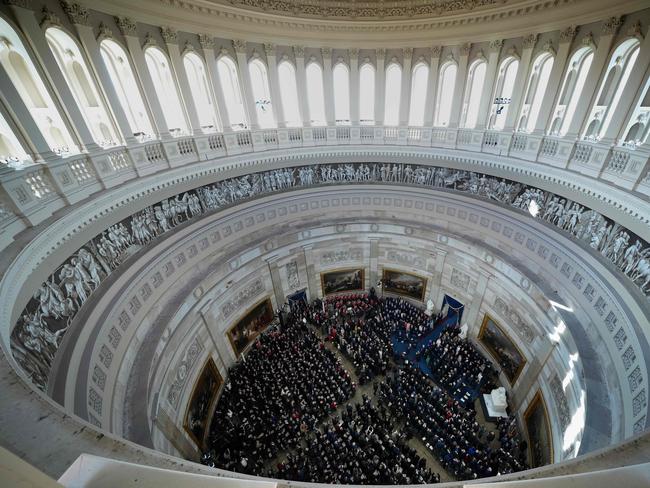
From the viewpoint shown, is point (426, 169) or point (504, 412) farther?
point (426, 169)

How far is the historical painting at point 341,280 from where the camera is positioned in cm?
1786

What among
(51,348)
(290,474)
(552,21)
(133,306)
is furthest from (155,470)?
(552,21)

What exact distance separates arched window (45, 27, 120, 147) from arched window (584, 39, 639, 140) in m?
16.2

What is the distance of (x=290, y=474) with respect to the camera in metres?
9.97

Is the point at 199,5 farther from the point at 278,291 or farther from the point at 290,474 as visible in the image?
the point at 290,474

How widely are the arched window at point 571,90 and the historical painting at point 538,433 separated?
997 centimetres

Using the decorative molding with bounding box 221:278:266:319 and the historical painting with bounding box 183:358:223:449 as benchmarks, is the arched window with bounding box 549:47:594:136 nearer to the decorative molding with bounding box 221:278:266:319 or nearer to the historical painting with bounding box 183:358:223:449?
the decorative molding with bounding box 221:278:266:319

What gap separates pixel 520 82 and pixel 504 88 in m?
1.04

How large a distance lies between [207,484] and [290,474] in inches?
386

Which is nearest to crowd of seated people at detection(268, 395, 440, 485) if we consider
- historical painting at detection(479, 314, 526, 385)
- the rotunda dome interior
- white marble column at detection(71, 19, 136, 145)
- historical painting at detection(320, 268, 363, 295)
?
the rotunda dome interior

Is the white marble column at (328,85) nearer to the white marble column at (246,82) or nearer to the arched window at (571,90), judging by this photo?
the white marble column at (246,82)

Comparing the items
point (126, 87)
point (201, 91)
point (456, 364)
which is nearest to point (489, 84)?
point (456, 364)

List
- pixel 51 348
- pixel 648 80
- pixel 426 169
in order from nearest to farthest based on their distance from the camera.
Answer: pixel 51 348
pixel 648 80
pixel 426 169

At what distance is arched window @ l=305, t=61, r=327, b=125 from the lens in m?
15.5
